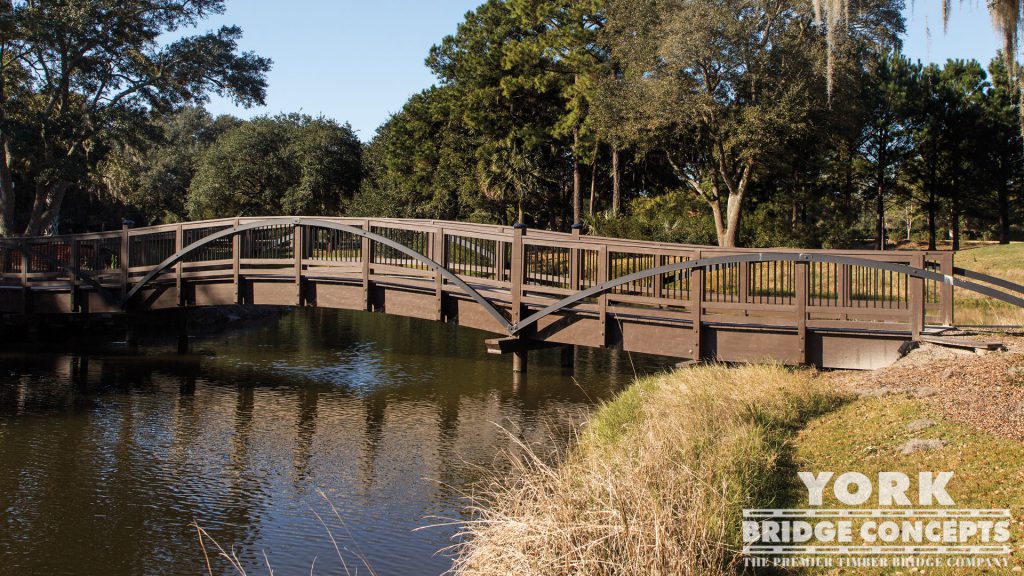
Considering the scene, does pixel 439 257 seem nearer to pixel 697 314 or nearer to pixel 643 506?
pixel 697 314

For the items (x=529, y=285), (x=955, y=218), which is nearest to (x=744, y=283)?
(x=529, y=285)

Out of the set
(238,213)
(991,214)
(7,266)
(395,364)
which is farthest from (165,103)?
(991,214)

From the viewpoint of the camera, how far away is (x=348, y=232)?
20031 mm

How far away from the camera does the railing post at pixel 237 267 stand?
69.5 feet

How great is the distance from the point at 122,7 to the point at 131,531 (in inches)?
1110

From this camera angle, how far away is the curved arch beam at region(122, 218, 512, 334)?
701 inches

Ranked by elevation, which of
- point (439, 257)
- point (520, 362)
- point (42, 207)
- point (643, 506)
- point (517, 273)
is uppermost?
point (42, 207)

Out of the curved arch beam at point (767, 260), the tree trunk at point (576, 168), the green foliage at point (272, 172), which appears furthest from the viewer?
the green foliage at point (272, 172)

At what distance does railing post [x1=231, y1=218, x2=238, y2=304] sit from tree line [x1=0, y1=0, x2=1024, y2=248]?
14.4 metres

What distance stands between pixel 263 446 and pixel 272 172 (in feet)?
134

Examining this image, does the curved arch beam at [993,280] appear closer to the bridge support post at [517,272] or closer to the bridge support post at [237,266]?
the bridge support post at [517,272]

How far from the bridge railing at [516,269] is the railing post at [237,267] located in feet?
0.11

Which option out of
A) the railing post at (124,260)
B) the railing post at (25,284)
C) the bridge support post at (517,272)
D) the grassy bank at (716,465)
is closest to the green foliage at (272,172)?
the railing post at (25,284)

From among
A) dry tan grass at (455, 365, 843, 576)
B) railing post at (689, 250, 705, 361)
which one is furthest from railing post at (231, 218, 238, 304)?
dry tan grass at (455, 365, 843, 576)
